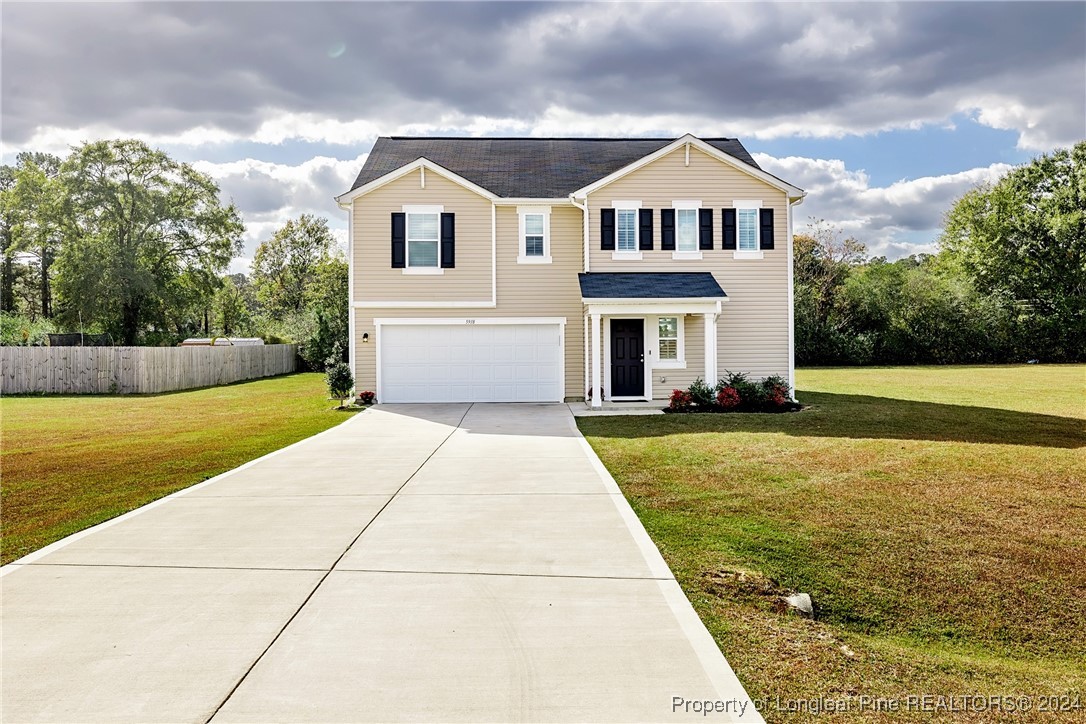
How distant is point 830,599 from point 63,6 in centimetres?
1398

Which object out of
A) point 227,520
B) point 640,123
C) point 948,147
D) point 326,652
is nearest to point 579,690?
point 326,652

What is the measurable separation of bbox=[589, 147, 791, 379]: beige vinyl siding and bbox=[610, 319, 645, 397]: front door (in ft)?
2.15

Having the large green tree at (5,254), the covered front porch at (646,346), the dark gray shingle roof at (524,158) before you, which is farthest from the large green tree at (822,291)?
the large green tree at (5,254)

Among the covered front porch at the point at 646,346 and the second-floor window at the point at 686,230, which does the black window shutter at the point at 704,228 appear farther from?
the covered front porch at the point at 646,346

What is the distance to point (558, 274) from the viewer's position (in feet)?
60.1

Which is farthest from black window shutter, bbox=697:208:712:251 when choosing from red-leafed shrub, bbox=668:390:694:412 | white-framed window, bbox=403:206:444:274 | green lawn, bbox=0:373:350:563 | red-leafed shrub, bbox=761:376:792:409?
green lawn, bbox=0:373:350:563

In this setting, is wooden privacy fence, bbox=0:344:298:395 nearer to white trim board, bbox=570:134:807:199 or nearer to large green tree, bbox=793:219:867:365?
white trim board, bbox=570:134:807:199

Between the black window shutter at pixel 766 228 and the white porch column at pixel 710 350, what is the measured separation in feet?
9.28

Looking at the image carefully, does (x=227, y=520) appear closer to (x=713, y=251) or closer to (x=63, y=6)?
(x=63, y=6)

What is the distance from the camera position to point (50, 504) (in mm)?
7250

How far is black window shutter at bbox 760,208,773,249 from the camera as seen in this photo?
A: 17.9 m

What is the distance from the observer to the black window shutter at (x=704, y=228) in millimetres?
17875

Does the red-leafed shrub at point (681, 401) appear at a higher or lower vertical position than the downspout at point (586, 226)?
lower

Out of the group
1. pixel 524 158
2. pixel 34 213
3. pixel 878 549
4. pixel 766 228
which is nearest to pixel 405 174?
pixel 524 158
